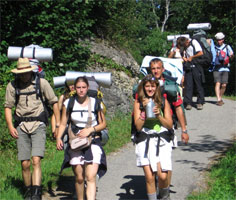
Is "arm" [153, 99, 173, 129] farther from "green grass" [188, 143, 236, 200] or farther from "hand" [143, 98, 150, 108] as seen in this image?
"green grass" [188, 143, 236, 200]

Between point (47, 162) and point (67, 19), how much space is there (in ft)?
14.7

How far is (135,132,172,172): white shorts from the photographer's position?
519 centimetres

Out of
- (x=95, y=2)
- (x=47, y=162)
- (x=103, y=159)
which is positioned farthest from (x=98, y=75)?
(x=95, y=2)

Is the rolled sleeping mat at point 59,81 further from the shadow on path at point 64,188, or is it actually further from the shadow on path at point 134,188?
the shadow on path at point 134,188

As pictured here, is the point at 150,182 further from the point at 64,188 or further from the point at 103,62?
the point at 103,62

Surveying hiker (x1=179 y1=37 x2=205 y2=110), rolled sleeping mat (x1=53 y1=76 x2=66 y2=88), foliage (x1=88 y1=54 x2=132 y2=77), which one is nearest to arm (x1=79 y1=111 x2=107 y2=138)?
rolled sleeping mat (x1=53 y1=76 x2=66 y2=88)

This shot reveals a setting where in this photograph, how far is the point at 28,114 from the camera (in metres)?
5.75

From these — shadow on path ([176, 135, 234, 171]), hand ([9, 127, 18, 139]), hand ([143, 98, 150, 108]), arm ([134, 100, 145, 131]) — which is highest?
hand ([143, 98, 150, 108])

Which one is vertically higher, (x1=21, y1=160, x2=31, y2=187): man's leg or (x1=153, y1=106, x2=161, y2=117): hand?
(x1=153, y1=106, x2=161, y2=117): hand

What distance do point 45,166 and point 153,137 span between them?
98.9 inches

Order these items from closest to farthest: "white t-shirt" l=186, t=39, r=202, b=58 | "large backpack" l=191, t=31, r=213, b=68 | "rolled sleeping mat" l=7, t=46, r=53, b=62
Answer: "rolled sleeping mat" l=7, t=46, r=53, b=62 < "white t-shirt" l=186, t=39, r=202, b=58 < "large backpack" l=191, t=31, r=213, b=68

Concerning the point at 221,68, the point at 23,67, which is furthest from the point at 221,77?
the point at 23,67

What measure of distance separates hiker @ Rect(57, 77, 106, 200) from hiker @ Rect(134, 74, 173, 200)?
0.50 m

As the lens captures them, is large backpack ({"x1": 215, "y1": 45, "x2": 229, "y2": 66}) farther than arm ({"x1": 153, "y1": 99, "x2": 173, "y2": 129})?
Yes
